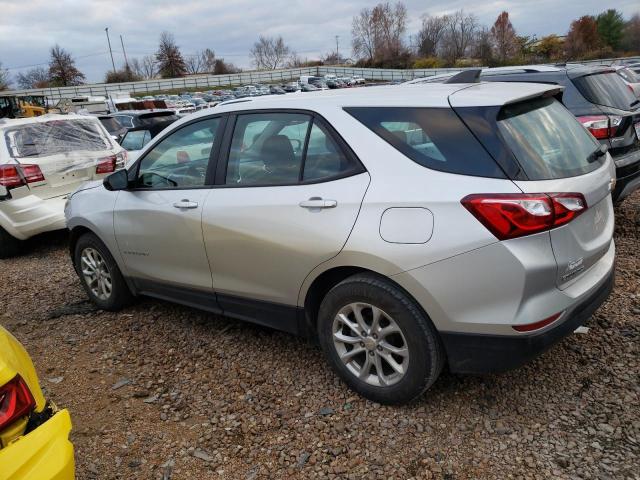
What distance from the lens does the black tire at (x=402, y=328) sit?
259cm

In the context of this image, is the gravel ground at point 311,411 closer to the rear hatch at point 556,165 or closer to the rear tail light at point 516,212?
the rear hatch at point 556,165

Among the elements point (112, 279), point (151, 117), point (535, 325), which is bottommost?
point (112, 279)

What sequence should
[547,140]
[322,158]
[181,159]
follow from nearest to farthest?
[547,140] → [322,158] → [181,159]

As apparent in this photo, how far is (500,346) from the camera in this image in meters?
2.44

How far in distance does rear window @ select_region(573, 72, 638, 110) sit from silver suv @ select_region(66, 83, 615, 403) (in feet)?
8.67

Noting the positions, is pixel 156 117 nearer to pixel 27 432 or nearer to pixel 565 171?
pixel 565 171

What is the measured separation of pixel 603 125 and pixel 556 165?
3050 millimetres

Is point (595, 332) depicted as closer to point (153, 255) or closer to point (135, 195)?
point (153, 255)

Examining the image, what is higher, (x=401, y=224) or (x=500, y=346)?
(x=401, y=224)

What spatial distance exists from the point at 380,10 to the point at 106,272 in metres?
96.7

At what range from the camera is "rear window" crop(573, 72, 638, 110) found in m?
5.29

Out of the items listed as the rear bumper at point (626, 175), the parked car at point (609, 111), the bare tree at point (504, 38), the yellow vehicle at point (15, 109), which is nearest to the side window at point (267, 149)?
the parked car at point (609, 111)

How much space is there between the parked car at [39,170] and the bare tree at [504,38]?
6744cm

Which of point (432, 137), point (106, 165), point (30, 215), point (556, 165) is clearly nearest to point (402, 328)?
point (432, 137)
